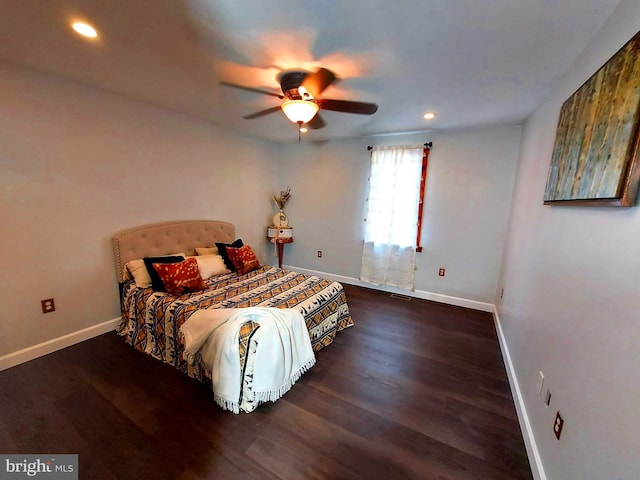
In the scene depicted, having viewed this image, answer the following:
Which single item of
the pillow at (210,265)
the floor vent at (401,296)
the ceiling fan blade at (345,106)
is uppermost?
the ceiling fan blade at (345,106)

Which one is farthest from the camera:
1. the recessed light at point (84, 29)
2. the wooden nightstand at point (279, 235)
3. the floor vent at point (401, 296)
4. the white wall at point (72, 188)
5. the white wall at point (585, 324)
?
the wooden nightstand at point (279, 235)

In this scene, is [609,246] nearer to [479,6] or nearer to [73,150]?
[479,6]

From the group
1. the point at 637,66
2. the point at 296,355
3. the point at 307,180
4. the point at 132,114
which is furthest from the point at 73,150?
the point at 637,66

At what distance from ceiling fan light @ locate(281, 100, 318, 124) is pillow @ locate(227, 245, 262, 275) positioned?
5.92 ft

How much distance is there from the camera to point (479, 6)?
3.98 ft

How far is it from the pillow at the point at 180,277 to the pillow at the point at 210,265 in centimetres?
32

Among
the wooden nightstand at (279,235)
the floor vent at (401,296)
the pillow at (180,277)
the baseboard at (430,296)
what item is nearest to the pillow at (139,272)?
the pillow at (180,277)

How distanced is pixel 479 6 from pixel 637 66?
691mm

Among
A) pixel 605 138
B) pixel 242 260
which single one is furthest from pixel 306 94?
pixel 242 260

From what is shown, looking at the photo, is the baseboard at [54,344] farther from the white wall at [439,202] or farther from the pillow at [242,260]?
the white wall at [439,202]

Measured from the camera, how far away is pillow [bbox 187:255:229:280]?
9.52 feet

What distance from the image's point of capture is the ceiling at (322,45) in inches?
50.0

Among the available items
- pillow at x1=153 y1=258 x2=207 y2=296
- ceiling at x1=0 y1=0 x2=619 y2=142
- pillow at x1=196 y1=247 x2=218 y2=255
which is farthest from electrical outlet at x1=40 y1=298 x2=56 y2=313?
ceiling at x1=0 y1=0 x2=619 y2=142

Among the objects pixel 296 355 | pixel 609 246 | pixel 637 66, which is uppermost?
pixel 637 66
